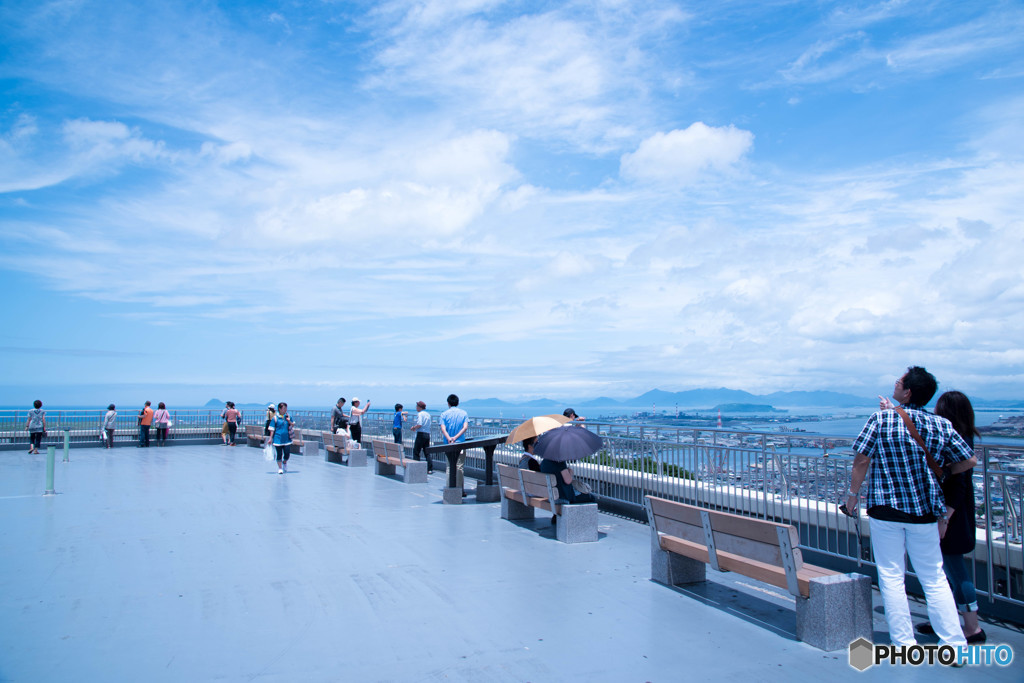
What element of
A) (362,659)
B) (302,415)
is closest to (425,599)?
(362,659)

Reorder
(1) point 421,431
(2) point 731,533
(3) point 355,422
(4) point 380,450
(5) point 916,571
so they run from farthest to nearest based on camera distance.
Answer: (3) point 355,422 < (1) point 421,431 < (4) point 380,450 < (2) point 731,533 < (5) point 916,571

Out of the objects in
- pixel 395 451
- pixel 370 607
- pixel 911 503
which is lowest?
pixel 370 607

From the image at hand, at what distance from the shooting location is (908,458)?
500cm

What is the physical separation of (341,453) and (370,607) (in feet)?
47.8

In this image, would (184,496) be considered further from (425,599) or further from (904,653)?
(904,653)

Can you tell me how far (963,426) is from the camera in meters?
5.45

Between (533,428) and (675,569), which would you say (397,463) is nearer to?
(533,428)

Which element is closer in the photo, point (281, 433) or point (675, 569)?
point (675, 569)

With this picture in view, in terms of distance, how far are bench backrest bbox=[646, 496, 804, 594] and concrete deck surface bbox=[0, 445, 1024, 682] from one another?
58 centimetres

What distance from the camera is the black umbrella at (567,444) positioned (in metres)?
9.18

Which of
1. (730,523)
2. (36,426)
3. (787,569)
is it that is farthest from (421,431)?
(36,426)

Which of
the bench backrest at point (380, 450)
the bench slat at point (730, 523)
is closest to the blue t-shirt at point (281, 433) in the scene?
the bench backrest at point (380, 450)

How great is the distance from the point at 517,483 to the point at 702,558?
4.54 metres

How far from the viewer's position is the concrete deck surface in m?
5.00
